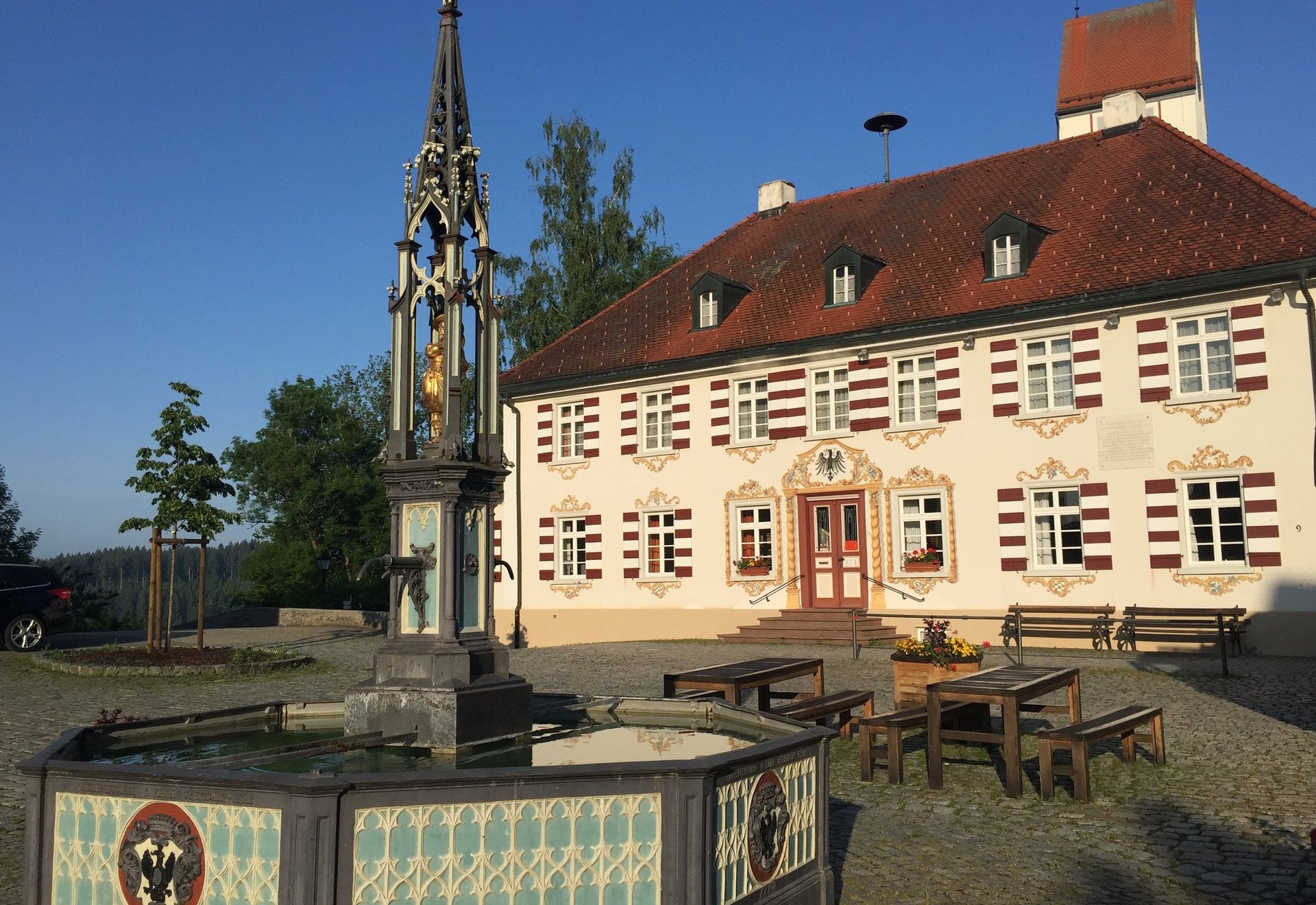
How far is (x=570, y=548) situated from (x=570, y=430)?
2863 mm

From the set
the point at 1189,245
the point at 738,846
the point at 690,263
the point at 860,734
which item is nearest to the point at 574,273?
the point at 690,263

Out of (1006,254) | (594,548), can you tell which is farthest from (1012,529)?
(594,548)

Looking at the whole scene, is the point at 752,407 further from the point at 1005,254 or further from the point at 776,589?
the point at 1005,254

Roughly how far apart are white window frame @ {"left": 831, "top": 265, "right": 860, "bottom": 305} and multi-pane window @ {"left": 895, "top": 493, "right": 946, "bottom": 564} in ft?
14.7

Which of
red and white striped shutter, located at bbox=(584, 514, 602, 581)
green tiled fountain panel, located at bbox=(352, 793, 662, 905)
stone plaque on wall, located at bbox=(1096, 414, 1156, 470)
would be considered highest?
stone plaque on wall, located at bbox=(1096, 414, 1156, 470)

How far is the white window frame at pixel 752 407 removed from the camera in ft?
80.2

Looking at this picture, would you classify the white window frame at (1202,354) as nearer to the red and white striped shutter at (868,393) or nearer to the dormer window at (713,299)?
the red and white striped shutter at (868,393)

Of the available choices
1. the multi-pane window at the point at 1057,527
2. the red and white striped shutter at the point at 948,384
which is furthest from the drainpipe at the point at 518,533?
the multi-pane window at the point at 1057,527

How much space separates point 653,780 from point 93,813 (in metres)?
2.16

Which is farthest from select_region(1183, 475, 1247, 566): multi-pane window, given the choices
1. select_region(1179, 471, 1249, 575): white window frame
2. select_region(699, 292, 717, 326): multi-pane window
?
select_region(699, 292, 717, 326): multi-pane window

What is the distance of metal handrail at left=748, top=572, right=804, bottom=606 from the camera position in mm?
23391

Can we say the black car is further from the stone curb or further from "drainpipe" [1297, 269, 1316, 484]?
"drainpipe" [1297, 269, 1316, 484]

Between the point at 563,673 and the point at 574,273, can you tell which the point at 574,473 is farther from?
the point at 574,273

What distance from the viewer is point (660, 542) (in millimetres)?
25625
